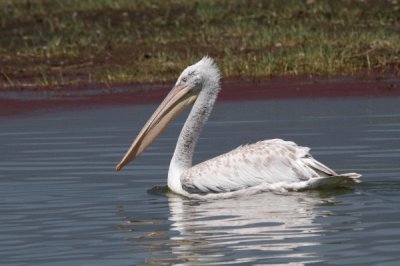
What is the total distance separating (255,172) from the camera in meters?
10.0

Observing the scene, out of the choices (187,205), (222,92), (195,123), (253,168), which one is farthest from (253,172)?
(222,92)

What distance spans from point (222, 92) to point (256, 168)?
8444 millimetres

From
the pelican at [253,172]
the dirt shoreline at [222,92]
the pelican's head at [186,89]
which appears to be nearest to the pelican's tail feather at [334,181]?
the pelican at [253,172]

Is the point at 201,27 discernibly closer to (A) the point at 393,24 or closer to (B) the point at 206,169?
(A) the point at 393,24

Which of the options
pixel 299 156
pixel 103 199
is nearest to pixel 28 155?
pixel 103 199

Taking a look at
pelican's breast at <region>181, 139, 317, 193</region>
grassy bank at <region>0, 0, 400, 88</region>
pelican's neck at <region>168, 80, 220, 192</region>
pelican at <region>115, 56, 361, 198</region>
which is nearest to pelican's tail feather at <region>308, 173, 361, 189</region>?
pelican at <region>115, 56, 361, 198</region>

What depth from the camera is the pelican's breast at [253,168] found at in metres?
9.91

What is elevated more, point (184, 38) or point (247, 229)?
point (247, 229)

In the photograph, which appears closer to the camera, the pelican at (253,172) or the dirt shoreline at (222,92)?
the pelican at (253,172)

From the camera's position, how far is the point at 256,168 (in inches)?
394

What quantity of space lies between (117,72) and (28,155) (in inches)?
306

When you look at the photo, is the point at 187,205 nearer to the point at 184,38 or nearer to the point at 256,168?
the point at 256,168

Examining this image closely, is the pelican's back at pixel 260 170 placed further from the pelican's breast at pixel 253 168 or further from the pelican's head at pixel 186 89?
the pelican's head at pixel 186 89

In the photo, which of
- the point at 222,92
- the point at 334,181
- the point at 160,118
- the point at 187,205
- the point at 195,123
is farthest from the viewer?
the point at 222,92
